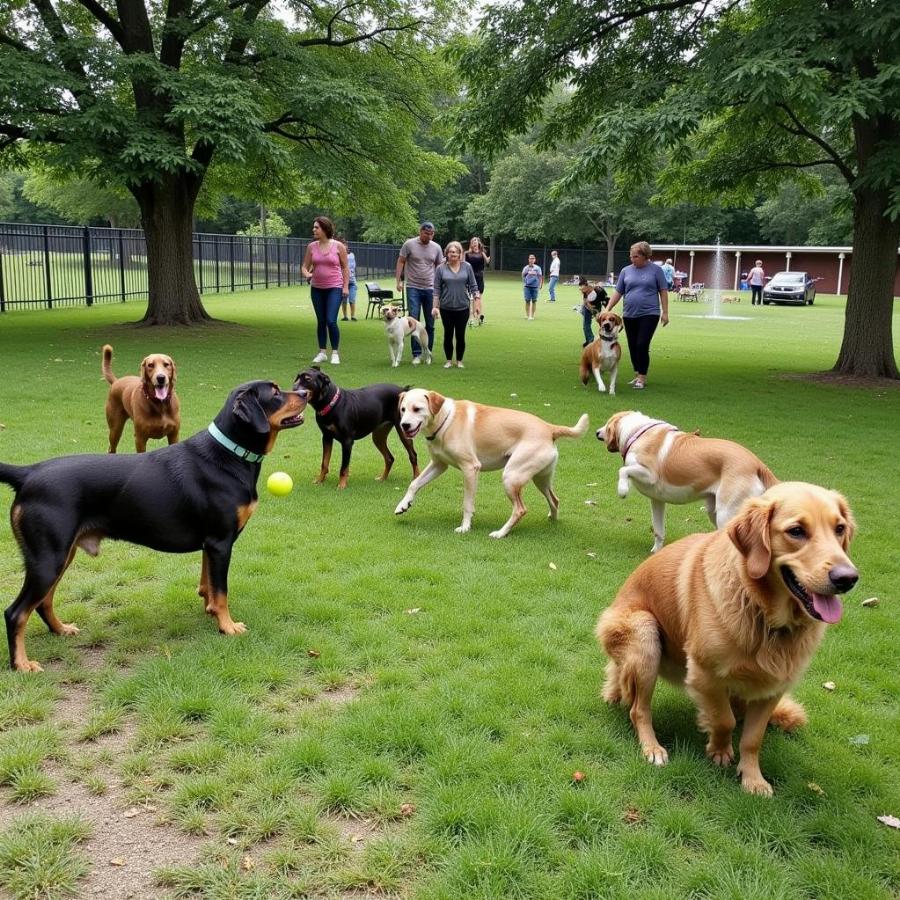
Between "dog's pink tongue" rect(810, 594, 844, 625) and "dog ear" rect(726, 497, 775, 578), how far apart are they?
0.65 feet

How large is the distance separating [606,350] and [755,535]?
31.7 feet

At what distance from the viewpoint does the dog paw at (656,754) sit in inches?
128

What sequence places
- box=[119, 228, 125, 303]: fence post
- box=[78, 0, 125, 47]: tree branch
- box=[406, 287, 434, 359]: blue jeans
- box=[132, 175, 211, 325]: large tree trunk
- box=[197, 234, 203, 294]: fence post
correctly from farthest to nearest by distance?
box=[197, 234, 203, 294]: fence post, box=[119, 228, 125, 303]: fence post, box=[132, 175, 211, 325]: large tree trunk, box=[78, 0, 125, 47]: tree branch, box=[406, 287, 434, 359]: blue jeans

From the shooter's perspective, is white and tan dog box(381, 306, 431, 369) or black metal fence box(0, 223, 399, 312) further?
black metal fence box(0, 223, 399, 312)

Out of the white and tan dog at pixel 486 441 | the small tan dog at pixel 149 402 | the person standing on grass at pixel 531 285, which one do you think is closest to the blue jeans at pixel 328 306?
the small tan dog at pixel 149 402

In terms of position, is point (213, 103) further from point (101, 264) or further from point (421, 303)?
point (101, 264)

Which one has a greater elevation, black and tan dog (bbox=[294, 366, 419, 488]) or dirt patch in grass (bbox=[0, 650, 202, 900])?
black and tan dog (bbox=[294, 366, 419, 488])

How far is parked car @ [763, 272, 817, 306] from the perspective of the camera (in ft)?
136

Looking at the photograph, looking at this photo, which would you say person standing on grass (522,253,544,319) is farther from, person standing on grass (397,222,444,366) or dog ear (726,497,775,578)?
dog ear (726,497,775,578)

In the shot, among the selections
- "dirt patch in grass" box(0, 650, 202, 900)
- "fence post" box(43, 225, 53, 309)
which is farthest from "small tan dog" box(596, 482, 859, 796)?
"fence post" box(43, 225, 53, 309)

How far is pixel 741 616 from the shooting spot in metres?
2.93

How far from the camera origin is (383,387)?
24.5ft

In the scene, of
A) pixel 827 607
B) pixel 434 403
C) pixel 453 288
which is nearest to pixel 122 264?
pixel 453 288

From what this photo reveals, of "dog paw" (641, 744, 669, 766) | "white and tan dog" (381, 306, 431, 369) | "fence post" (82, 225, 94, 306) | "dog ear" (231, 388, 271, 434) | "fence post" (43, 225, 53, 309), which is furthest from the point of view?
"fence post" (82, 225, 94, 306)
